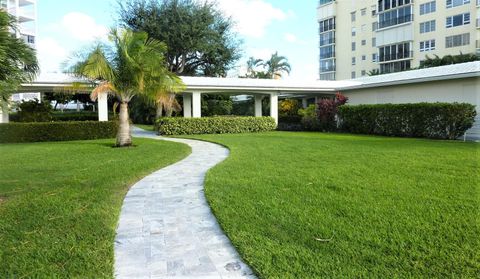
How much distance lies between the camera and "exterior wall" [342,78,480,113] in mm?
17156

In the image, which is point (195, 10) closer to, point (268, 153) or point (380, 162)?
point (268, 153)

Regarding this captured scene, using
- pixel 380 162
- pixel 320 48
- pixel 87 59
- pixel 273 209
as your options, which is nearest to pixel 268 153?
pixel 380 162

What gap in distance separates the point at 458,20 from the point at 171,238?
1709 inches

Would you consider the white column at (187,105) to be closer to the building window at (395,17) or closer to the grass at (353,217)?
the grass at (353,217)

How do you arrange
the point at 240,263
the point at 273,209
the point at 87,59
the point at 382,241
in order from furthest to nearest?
the point at 87,59
the point at 273,209
the point at 382,241
the point at 240,263

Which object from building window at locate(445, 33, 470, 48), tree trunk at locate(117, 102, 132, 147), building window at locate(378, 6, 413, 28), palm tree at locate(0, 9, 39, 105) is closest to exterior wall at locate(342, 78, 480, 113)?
tree trunk at locate(117, 102, 132, 147)

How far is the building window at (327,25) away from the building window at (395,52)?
37.8 ft

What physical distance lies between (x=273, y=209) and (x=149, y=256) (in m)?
1.89

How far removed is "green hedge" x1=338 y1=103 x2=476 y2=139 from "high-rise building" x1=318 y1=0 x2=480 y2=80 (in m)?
24.0

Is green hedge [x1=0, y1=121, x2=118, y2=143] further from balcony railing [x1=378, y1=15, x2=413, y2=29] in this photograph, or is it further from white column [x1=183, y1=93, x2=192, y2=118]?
balcony railing [x1=378, y1=15, x2=413, y2=29]

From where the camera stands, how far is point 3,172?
8578mm

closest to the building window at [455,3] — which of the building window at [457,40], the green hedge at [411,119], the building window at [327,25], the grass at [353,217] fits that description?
the building window at [457,40]

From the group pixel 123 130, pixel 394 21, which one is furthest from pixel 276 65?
pixel 123 130

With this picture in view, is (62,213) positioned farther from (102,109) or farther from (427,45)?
(427,45)
